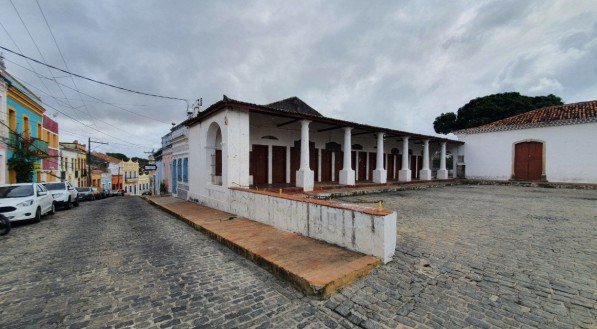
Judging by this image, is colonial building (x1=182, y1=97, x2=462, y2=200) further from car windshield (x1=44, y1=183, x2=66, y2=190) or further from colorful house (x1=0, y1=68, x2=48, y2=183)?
colorful house (x1=0, y1=68, x2=48, y2=183)

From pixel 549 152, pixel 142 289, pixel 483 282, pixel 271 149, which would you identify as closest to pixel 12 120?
pixel 271 149

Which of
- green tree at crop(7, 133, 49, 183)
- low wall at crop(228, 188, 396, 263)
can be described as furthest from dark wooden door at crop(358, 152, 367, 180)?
green tree at crop(7, 133, 49, 183)

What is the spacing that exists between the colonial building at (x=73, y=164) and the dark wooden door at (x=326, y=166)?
74.2 feet

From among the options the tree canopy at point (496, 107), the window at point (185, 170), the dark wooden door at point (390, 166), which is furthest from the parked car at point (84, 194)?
the tree canopy at point (496, 107)

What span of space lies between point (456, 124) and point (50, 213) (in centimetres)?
3986

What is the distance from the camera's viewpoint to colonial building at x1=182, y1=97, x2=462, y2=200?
27.3 ft

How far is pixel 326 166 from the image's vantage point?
47.1 ft

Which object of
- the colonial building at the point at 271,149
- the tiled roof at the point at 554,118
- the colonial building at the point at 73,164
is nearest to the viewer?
the colonial building at the point at 271,149

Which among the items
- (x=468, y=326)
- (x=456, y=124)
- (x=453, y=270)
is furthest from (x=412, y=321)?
(x=456, y=124)

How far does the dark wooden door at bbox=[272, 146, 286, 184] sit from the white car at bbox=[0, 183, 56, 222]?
331 inches

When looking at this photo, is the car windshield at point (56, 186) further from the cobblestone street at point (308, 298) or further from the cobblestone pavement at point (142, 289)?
the cobblestone street at point (308, 298)

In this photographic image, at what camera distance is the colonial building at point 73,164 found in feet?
80.5

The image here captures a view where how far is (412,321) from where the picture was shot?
8.19 ft

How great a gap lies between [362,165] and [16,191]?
51.3ft
